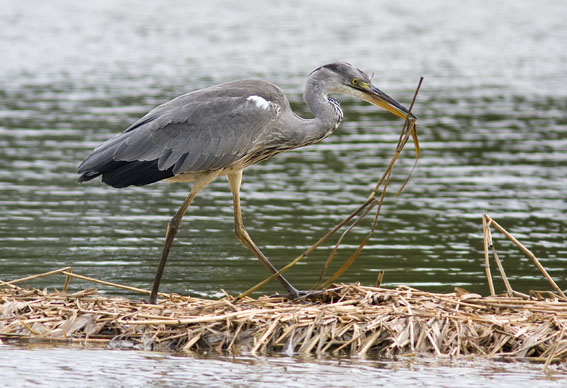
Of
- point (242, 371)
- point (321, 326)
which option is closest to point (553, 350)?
point (321, 326)

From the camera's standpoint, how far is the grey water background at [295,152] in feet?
39.9

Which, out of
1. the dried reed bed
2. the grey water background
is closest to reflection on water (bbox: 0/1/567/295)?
the grey water background

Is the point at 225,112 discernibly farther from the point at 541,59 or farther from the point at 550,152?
the point at 541,59

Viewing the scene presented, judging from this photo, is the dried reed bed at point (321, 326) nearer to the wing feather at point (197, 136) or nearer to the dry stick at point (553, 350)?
the dry stick at point (553, 350)

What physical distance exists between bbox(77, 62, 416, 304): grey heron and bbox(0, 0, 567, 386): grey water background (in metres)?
1.66

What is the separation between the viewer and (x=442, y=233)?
44.6ft

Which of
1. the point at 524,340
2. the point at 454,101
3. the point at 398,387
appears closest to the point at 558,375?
the point at 524,340

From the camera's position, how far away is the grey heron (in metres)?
9.52

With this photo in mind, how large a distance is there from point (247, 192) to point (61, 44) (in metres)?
18.4

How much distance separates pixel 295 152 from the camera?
65.3 ft

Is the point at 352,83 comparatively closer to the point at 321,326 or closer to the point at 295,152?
the point at 321,326

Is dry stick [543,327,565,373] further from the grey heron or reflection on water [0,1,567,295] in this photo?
reflection on water [0,1,567,295]

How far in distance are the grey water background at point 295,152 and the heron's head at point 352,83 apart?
211cm

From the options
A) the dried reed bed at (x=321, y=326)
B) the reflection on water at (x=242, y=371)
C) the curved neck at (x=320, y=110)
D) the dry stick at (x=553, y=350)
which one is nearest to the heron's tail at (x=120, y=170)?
the dried reed bed at (x=321, y=326)
